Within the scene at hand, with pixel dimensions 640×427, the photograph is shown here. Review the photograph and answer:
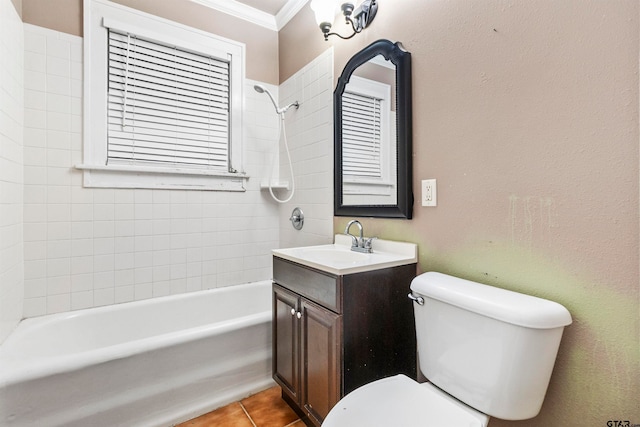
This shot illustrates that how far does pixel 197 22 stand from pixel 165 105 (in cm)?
63

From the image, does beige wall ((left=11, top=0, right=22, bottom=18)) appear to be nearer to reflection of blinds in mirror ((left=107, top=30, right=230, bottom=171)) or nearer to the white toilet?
reflection of blinds in mirror ((left=107, top=30, right=230, bottom=171))

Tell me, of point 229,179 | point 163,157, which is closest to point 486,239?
point 229,179

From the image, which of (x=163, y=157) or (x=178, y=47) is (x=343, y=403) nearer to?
(x=163, y=157)

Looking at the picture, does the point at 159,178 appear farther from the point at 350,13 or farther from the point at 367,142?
the point at 350,13

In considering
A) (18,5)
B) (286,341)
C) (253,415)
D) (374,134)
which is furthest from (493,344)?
(18,5)

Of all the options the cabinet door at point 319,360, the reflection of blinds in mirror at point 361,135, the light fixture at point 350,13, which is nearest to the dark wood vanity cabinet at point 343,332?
the cabinet door at point 319,360

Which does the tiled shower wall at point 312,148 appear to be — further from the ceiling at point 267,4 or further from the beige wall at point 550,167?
the beige wall at point 550,167

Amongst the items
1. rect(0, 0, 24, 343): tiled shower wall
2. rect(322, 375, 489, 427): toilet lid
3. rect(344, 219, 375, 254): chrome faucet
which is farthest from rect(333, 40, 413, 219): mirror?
rect(0, 0, 24, 343): tiled shower wall

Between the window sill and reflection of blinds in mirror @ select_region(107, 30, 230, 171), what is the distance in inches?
2.8

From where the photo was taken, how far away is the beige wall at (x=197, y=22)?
1684 mm

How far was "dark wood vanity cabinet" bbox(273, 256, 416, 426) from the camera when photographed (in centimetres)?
121

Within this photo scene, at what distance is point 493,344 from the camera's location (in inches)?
35.3

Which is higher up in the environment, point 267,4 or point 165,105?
point 267,4

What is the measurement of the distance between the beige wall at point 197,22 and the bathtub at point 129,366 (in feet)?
5.39
